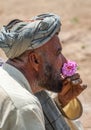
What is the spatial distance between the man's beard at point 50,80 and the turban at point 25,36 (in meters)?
0.20

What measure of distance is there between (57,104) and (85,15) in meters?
6.74

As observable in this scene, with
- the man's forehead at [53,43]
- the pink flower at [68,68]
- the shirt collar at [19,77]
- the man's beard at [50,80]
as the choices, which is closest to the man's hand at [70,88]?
the pink flower at [68,68]

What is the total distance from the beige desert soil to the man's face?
2.95 meters

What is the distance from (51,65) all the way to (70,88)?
0.57 meters

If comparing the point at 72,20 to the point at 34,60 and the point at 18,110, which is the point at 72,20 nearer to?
the point at 34,60

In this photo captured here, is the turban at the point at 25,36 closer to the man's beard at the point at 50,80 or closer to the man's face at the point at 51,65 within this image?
the man's face at the point at 51,65

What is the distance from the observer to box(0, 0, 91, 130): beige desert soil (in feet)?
28.6

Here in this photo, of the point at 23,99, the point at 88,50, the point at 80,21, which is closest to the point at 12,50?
the point at 23,99

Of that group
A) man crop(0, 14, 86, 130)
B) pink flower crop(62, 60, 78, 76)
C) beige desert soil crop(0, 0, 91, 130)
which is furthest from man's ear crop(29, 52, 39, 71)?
beige desert soil crop(0, 0, 91, 130)

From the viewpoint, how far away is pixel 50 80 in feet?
13.1

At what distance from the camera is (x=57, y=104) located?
472cm

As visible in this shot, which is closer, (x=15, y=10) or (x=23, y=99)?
(x=23, y=99)

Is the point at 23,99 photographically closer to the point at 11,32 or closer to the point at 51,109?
the point at 11,32

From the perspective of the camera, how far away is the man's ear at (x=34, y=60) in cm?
381
